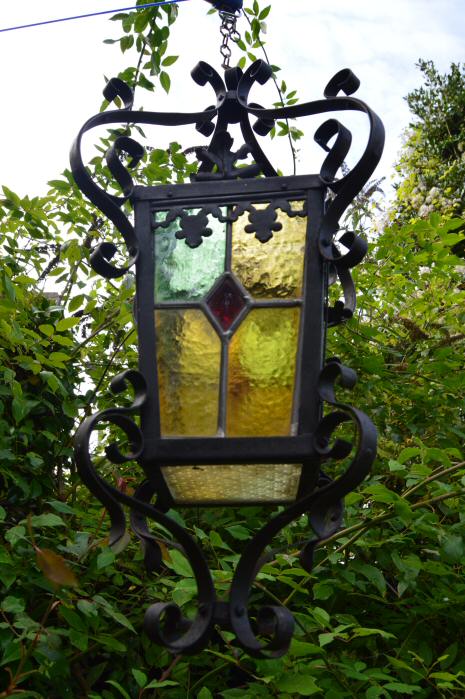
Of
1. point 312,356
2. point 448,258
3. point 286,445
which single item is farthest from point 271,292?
point 448,258

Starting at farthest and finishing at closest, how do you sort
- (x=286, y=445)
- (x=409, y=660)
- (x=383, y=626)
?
1. (x=383, y=626)
2. (x=409, y=660)
3. (x=286, y=445)

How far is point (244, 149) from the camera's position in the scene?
150cm

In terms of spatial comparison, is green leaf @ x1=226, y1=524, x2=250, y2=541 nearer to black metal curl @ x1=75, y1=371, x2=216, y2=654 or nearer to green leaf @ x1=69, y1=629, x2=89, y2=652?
green leaf @ x1=69, y1=629, x2=89, y2=652

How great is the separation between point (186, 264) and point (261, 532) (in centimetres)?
40

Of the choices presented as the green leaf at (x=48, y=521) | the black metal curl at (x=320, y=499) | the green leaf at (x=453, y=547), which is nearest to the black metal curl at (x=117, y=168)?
the black metal curl at (x=320, y=499)

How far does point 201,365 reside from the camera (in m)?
1.24

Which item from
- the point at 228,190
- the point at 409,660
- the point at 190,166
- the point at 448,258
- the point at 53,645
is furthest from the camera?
the point at 190,166

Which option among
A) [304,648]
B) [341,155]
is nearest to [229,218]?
[341,155]

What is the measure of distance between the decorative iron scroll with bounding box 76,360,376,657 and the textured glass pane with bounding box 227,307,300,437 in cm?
5

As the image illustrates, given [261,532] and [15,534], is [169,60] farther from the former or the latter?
[261,532]

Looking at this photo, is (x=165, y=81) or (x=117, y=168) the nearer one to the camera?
(x=117, y=168)

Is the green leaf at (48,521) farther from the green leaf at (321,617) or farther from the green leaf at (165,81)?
the green leaf at (165,81)

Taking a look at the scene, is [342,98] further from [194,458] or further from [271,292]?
[194,458]

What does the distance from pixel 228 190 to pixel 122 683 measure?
127 centimetres
